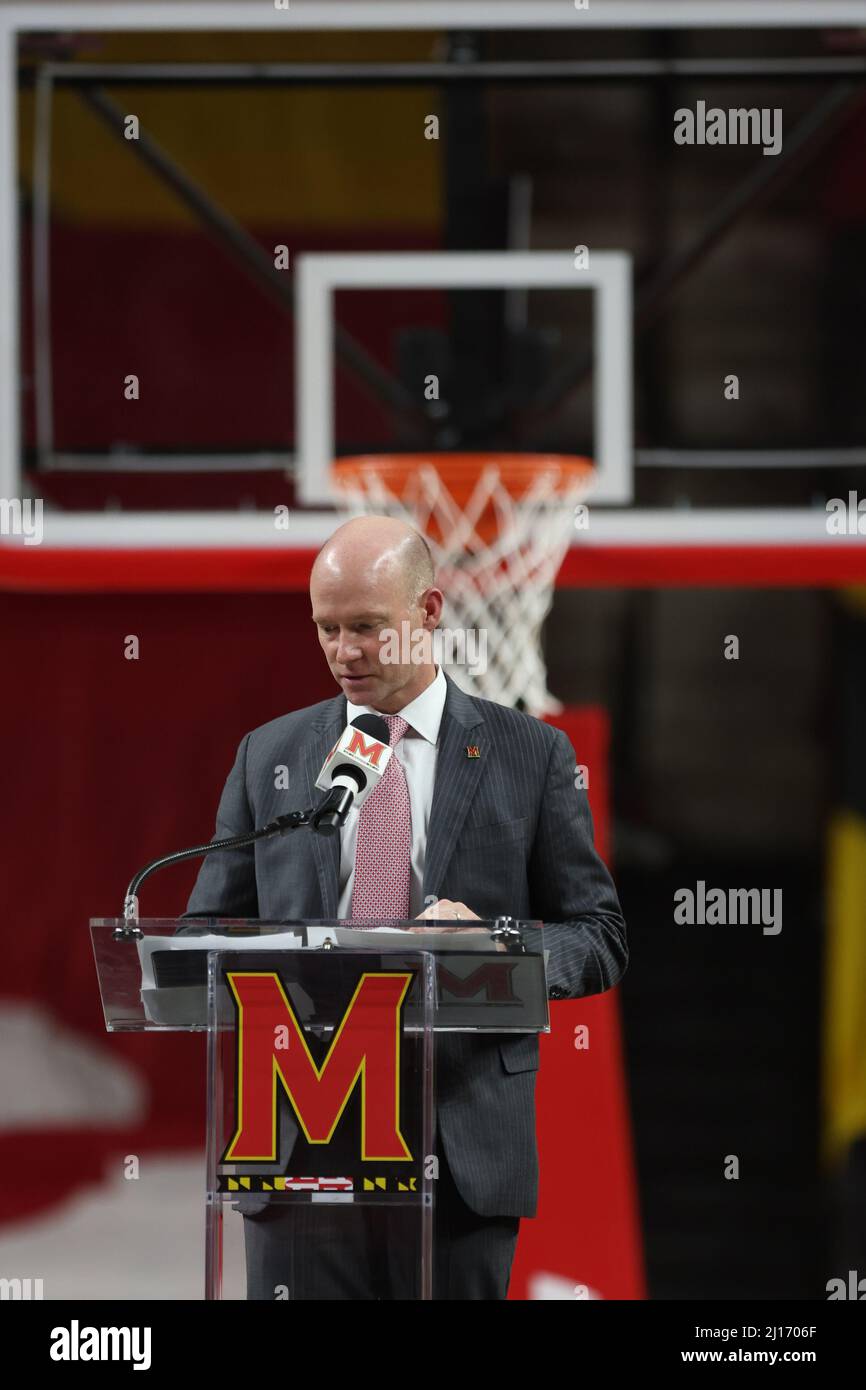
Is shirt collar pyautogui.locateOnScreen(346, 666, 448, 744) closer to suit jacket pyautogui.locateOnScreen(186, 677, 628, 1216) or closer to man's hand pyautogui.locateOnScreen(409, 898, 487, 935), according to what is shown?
suit jacket pyautogui.locateOnScreen(186, 677, 628, 1216)

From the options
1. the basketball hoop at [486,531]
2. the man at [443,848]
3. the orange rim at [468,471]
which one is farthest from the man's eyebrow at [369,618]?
the orange rim at [468,471]

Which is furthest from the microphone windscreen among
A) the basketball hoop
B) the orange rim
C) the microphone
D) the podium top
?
the orange rim

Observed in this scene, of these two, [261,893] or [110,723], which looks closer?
[261,893]

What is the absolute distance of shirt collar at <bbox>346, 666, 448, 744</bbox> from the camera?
6.88 ft

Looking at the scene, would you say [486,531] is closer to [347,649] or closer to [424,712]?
[424,712]

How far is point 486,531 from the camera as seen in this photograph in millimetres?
3895

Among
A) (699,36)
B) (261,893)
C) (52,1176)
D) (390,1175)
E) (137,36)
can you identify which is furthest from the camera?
(699,36)

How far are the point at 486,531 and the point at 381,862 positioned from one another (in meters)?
1.96

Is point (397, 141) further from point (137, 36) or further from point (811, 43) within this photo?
point (811, 43)

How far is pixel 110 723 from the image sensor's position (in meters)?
5.34

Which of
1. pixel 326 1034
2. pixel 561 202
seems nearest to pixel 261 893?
pixel 326 1034

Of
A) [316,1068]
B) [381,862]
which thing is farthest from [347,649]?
[316,1068]

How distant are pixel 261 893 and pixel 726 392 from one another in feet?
15.8
